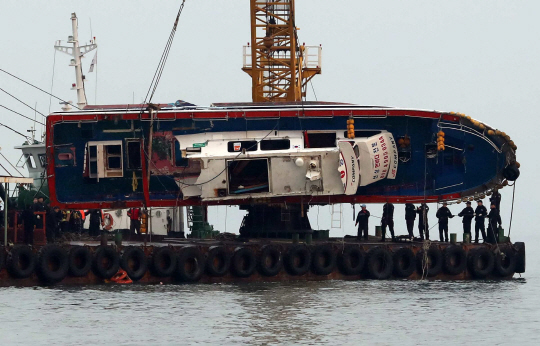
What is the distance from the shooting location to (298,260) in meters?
37.8

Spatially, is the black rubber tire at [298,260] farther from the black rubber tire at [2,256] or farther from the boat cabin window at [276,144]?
the black rubber tire at [2,256]

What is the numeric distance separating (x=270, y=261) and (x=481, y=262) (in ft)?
24.9

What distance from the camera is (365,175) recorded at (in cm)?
3953

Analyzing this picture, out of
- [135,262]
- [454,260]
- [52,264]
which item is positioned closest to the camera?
[52,264]

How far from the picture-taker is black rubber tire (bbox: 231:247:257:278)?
36844 mm

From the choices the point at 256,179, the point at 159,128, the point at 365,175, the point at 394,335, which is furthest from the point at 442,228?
the point at 394,335

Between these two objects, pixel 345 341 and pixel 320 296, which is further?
pixel 320 296

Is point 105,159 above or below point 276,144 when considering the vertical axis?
below

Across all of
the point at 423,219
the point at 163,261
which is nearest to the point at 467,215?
the point at 423,219

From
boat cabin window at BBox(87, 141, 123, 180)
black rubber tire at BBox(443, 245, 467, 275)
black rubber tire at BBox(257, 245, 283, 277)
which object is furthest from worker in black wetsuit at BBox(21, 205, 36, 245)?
black rubber tire at BBox(443, 245, 467, 275)

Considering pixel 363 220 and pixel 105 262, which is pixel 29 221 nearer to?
pixel 105 262

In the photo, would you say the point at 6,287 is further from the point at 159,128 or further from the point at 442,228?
the point at 442,228

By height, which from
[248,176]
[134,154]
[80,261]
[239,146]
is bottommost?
[80,261]

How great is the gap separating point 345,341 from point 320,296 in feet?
22.2
